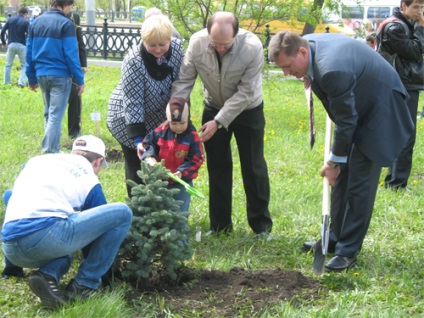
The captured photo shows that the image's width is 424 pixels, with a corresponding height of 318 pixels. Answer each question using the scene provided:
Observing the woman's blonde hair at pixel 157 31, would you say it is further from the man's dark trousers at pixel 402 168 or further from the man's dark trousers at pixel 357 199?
the man's dark trousers at pixel 402 168

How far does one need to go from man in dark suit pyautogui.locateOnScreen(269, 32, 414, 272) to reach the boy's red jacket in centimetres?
85

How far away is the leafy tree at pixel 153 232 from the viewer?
440cm

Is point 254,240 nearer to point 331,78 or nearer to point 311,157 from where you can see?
point 331,78

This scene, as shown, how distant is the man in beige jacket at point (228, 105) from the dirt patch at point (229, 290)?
0.95 meters

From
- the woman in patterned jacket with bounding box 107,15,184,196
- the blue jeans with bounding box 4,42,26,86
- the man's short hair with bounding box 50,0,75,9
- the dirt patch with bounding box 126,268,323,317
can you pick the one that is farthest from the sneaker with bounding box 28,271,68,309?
the blue jeans with bounding box 4,42,26,86

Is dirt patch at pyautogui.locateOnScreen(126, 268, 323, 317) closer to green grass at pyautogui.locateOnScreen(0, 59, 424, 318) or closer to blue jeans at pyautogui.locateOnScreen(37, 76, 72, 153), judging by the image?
green grass at pyautogui.locateOnScreen(0, 59, 424, 318)

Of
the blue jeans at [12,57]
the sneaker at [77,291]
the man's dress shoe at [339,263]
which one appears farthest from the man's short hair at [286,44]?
the blue jeans at [12,57]

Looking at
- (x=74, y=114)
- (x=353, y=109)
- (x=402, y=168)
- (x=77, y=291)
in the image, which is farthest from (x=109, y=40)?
(x=77, y=291)

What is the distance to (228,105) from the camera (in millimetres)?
5121

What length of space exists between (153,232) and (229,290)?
2.19 ft

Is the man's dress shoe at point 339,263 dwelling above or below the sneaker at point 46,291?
below

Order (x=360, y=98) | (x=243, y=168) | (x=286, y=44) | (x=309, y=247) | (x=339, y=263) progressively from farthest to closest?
(x=243, y=168), (x=309, y=247), (x=339, y=263), (x=360, y=98), (x=286, y=44)

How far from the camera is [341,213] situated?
539 cm

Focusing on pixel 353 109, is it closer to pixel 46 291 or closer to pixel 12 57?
pixel 46 291
